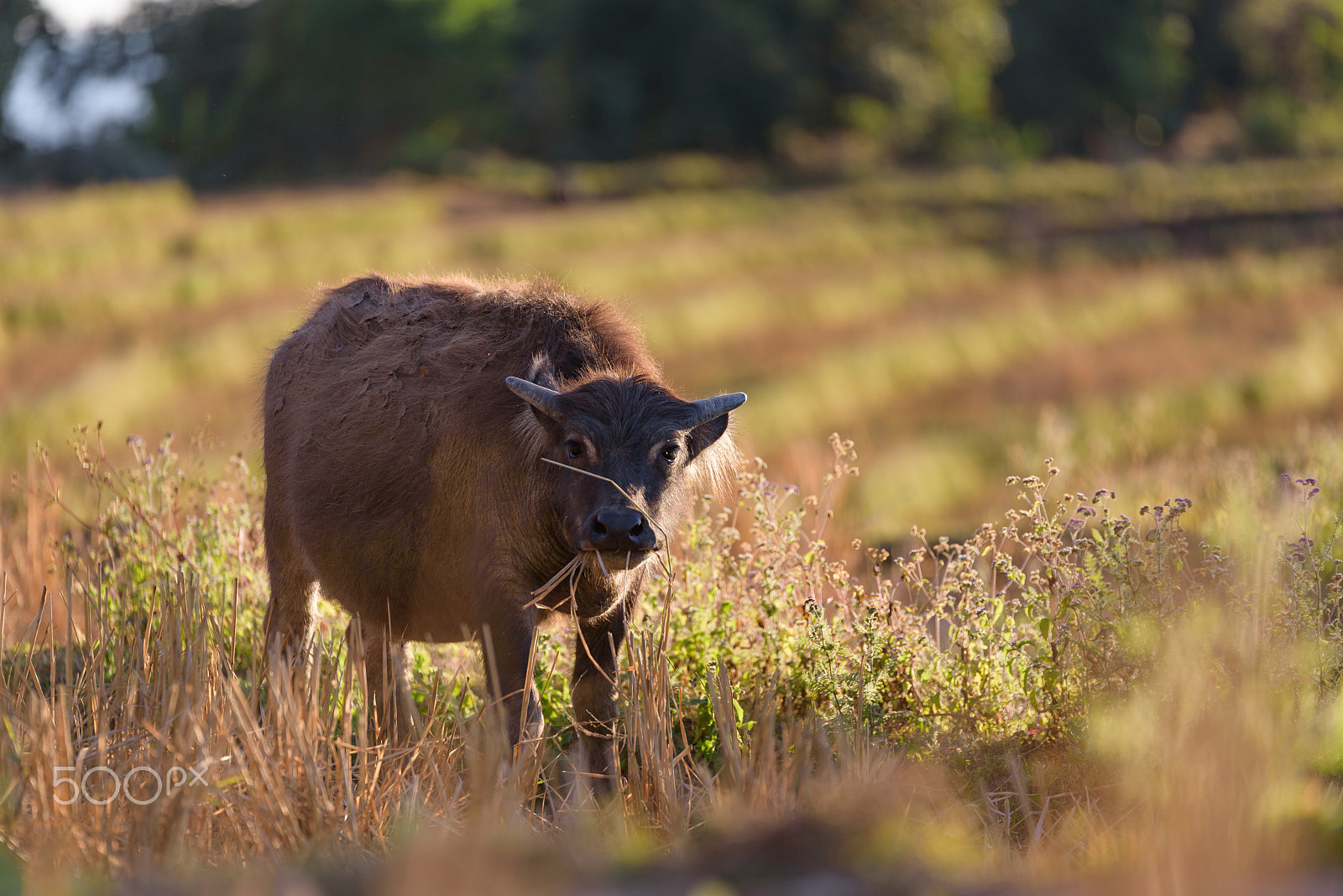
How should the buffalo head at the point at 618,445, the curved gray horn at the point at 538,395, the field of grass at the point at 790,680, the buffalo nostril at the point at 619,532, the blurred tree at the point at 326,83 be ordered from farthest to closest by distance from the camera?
the blurred tree at the point at 326,83 < the curved gray horn at the point at 538,395 < the buffalo head at the point at 618,445 < the buffalo nostril at the point at 619,532 < the field of grass at the point at 790,680

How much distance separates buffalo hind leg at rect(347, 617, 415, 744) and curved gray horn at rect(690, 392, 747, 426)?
5.09 feet

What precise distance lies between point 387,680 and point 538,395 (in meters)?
1.40

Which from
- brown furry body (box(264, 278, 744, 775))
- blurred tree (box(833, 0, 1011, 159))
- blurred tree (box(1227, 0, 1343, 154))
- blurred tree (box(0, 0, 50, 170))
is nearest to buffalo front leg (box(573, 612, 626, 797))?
brown furry body (box(264, 278, 744, 775))

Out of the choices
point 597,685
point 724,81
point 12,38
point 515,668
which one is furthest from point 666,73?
point 515,668

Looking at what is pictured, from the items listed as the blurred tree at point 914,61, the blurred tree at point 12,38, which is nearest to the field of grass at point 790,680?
the blurred tree at point 12,38

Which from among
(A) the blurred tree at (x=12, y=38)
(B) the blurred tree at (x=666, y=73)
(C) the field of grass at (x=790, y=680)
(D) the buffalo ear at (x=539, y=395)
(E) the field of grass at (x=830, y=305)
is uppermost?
(B) the blurred tree at (x=666, y=73)

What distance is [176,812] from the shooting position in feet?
11.2

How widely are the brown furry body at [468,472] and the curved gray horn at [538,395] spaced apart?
79 mm

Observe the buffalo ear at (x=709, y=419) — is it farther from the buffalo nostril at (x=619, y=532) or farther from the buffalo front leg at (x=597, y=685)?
the buffalo front leg at (x=597, y=685)

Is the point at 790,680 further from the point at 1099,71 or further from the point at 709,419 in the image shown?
the point at 1099,71

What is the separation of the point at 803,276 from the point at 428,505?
23.9 meters

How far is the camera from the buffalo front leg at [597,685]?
16.4 feet

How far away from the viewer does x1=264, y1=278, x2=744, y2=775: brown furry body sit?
4676mm

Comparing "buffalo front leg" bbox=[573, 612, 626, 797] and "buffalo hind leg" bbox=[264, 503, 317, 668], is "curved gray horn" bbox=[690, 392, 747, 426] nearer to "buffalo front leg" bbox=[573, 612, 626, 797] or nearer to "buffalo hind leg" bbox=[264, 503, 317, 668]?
"buffalo front leg" bbox=[573, 612, 626, 797]
